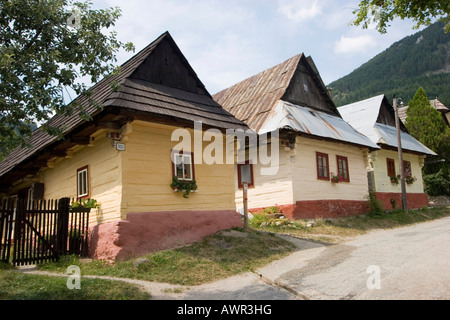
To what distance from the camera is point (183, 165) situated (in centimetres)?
1040

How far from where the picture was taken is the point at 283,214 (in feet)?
47.6

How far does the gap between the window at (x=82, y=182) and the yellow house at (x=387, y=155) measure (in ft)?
49.3

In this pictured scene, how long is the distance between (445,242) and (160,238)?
7.42 meters

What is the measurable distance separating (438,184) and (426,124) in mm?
4854

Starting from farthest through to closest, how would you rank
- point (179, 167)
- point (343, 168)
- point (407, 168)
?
point (407, 168)
point (343, 168)
point (179, 167)

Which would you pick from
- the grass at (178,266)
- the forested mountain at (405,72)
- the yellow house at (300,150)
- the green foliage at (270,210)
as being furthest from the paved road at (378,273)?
the forested mountain at (405,72)

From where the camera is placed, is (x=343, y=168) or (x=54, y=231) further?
(x=343, y=168)

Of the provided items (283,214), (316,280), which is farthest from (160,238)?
(283,214)

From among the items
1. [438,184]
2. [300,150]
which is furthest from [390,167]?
[300,150]

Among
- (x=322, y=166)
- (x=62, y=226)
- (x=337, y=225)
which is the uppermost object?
(x=322, y=166)

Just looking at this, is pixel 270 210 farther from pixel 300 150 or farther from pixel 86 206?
pixel 86 206

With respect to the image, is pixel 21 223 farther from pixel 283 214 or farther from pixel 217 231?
pixel 283 214

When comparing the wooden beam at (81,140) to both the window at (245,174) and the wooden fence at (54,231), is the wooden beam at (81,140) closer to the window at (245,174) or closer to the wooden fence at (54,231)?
the wooden fence at (54,231)

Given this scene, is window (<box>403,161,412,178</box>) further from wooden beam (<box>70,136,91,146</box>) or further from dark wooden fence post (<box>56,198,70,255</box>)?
dark wooden fence post (<box>56,198,70,255</box>)
